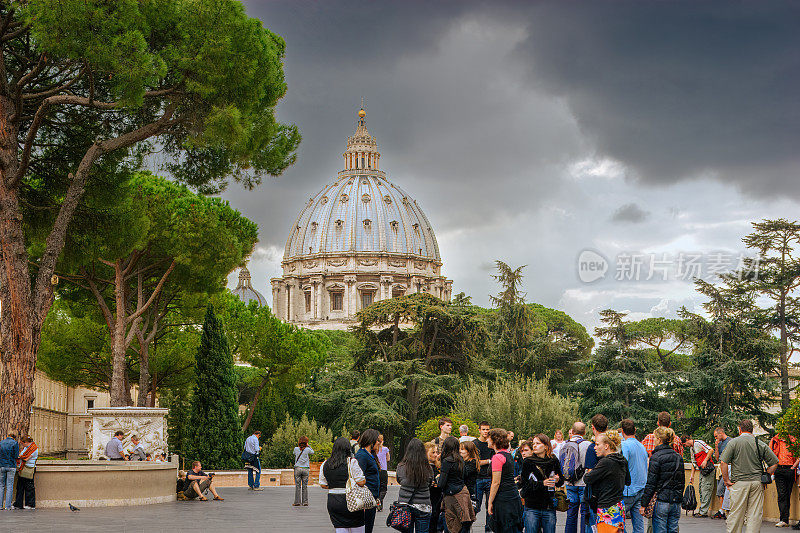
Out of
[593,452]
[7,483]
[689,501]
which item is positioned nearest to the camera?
[593,452]

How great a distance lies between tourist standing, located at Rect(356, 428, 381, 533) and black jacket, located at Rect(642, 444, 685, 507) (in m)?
2.51

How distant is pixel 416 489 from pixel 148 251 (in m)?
19.1

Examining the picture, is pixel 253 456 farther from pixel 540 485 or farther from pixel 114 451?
pixel 540 485

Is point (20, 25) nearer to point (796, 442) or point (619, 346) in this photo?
point (796, 442)

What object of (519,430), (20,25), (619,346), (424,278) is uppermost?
(424,278)

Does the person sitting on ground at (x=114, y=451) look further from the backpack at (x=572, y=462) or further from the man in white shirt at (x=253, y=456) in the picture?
the backpack at (x=572, y=462)

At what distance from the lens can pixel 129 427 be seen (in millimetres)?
20406

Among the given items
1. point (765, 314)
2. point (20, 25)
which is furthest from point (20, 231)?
point (765, 314)

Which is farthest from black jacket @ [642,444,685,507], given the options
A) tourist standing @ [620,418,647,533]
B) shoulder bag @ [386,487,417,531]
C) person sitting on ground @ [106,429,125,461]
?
person sitting on ground @ [106,429,125,461]

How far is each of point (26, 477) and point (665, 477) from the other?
9016mm

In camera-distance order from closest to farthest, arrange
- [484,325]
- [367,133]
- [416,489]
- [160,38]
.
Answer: [416,489], [160,38], [484,325], [367,133]

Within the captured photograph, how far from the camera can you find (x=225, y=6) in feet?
48.3

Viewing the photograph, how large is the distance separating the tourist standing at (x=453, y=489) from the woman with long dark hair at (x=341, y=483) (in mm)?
753

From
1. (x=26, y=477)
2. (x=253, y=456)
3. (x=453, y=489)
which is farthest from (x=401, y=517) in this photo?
(x=253, y=456)
